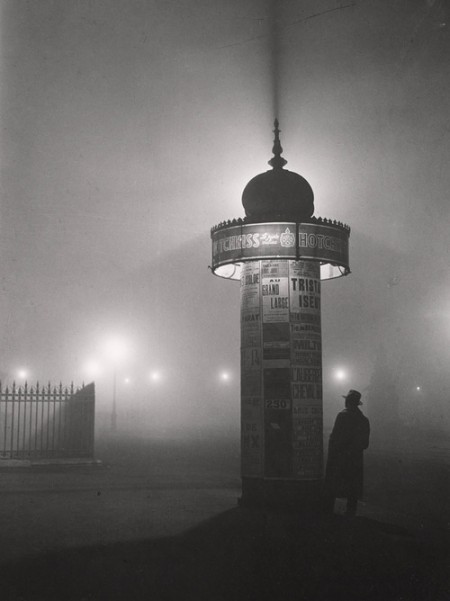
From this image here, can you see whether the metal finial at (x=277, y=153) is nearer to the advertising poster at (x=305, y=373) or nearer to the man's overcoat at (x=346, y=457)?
the advertising poster at (x=305, y=373)

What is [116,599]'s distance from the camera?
6.40 metres

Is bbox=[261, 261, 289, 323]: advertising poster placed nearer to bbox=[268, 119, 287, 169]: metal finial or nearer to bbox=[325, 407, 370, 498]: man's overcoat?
bbox=[325, 407, 370, 498]: man's overcoat

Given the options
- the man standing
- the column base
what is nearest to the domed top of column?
the man standing

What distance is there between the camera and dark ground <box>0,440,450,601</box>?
22.3 ft

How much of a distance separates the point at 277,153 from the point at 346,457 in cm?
548

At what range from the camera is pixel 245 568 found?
764cm

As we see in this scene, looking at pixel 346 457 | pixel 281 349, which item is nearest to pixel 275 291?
Result: pixel 281 349

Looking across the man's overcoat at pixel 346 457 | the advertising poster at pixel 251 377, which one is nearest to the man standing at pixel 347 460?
the man's overcoat at pixel 346 457

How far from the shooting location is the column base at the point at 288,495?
11.6 meters

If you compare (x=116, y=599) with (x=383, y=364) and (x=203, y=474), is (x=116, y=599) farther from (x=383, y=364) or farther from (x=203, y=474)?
(x=383, y=364)

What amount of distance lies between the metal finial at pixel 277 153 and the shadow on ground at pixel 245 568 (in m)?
6.37

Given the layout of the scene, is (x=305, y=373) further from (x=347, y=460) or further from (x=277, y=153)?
(x=277, y=153)

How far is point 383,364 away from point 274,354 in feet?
172

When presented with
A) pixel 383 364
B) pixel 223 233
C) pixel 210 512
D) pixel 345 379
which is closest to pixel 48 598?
pixel 210 512
